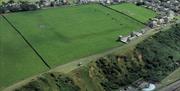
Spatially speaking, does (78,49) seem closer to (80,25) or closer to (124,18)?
(80,25)

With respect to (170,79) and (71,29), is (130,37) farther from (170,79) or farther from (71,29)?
(170,79)

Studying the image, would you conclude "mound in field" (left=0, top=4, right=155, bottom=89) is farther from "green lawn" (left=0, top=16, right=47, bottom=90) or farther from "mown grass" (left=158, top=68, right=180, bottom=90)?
"mown grass" (left=158, top=68, right=180, bottom=90)

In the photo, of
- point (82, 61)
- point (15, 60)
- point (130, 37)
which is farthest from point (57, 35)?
point (130, 37)

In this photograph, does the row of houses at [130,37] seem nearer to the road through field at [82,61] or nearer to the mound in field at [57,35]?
the road through field at [82,61]

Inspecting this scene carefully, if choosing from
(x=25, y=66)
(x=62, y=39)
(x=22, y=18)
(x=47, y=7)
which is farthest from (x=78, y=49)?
(x=47, y=7)

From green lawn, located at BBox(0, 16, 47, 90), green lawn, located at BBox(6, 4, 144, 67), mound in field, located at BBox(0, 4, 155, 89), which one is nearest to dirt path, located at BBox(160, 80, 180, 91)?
mound in field, located at BBox(0, 4, 155, 89)

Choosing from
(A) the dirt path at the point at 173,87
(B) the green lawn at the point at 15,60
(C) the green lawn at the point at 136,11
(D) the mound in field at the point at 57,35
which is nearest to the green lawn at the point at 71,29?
(D) the mound in field at the point at 57,35
